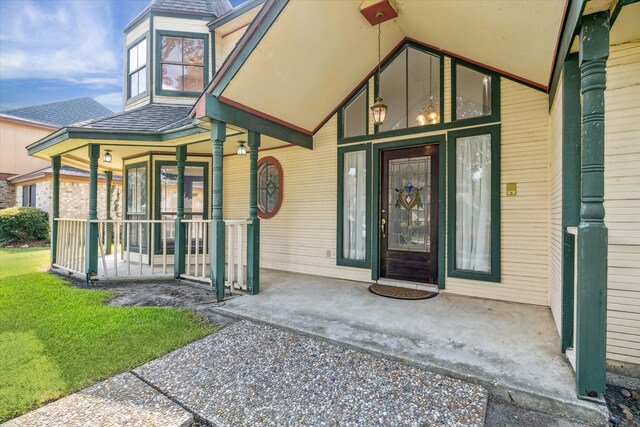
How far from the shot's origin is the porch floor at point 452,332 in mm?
2016

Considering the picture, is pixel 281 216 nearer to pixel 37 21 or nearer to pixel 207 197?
pixel 207 197

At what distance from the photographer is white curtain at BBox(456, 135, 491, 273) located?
4.09 m

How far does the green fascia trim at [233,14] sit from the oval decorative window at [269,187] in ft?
10.0

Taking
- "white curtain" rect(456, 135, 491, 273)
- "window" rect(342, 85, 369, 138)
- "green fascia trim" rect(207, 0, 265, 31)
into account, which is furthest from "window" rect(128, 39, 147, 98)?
"white curtain" rect(456, 135, 491, 273)

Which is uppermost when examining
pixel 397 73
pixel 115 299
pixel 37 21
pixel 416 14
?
pixel 37 21

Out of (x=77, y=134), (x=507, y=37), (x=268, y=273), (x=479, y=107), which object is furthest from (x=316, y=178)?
(x=77, y=134)

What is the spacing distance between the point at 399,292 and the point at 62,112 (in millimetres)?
23787

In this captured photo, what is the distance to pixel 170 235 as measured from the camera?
657cm

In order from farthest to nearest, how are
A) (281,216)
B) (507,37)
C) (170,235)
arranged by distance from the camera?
(170,235) → (281,216) → (507,37)

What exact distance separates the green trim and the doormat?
1.81 meters

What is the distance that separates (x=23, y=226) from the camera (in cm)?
1038

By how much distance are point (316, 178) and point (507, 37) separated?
11.4 feet

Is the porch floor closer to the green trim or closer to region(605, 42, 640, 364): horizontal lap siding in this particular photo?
the green trim

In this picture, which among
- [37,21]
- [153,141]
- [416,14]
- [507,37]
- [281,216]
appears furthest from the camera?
[37,21]
